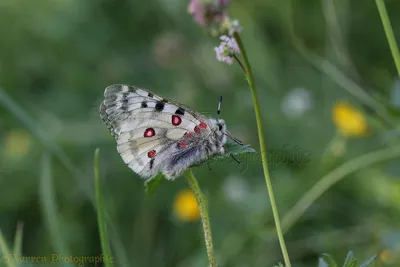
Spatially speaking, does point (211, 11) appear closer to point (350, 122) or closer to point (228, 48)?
point (228, 48)

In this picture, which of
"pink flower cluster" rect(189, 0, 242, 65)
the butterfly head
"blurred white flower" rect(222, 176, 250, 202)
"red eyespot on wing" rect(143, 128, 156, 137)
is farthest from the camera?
"blurred white flower" rect(222, 176, 250, 202)

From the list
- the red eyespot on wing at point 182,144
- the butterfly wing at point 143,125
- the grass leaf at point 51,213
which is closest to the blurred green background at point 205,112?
the grass leaf at point 51,213

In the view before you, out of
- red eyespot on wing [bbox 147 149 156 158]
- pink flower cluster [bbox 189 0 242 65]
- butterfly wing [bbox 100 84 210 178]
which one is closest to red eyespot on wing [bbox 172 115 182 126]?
butterfly wing [bbox 100 84 210 178]

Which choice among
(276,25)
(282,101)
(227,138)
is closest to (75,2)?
(276,25)

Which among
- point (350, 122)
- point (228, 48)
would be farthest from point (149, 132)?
point (350, 122)

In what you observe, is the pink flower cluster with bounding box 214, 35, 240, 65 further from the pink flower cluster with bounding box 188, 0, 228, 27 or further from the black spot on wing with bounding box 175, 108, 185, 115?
the black spot on wing with bounding box 175, 108, 185, 115

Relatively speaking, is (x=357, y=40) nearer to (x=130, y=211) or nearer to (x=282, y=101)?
(x=282, y=101)
